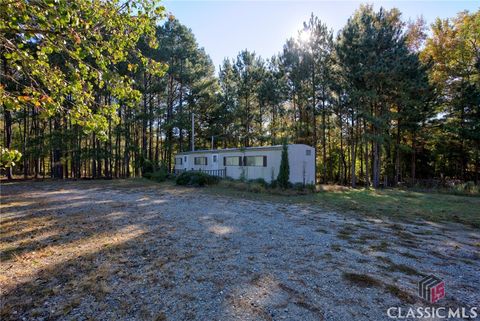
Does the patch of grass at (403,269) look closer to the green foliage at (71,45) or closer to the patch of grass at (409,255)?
the patch of grass at (409,255)

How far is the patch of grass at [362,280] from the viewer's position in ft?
9.82

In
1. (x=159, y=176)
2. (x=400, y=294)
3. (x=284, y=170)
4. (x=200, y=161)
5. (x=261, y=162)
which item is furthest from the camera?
(x=200, y=161)

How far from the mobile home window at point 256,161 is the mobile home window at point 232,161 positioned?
0.64 meters

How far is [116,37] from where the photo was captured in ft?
10.6

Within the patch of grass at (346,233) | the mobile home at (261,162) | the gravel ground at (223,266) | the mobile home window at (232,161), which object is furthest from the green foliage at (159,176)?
the patch of grass at (346,233)

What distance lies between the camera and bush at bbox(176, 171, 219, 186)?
14.1 meters

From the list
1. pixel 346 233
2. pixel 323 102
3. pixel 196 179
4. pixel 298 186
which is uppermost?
pixel 323 102

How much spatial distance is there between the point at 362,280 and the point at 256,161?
11586mm

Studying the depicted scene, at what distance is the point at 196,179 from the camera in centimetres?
1414

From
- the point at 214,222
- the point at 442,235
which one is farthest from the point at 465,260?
the point at 214,222

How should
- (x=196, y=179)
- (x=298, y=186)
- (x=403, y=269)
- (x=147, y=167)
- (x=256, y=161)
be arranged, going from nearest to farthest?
(x=403, y=269) → (x=298, y=186) → (x=196, y=179) → (x=256, y=161) → (x=147, y=167)

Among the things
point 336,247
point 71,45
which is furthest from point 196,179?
point 71,45

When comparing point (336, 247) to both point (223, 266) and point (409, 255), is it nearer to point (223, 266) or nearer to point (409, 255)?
point (409, 255)

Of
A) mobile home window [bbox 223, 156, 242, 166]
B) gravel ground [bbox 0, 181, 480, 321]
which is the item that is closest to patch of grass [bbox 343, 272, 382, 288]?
gravel ground [bbox 0, 181, 480, 321]
